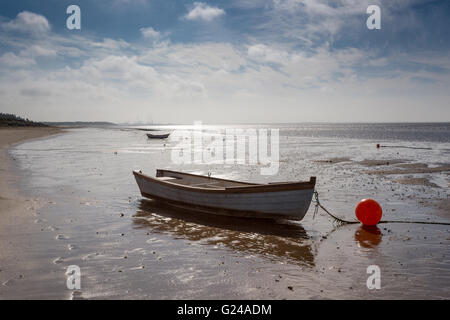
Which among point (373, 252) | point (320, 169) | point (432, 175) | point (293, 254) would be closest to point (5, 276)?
point (293, 254)

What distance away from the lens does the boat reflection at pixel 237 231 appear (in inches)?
357

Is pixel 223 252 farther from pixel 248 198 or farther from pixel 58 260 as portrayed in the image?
pixel 58 260

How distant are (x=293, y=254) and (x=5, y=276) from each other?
6810mm

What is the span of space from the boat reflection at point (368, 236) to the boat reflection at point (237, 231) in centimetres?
159

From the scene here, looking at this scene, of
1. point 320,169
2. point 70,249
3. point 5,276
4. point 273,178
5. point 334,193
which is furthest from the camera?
point 320,169

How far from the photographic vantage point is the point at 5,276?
7.04 m

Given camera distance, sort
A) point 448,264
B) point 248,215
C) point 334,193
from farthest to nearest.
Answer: point 334,193 < point 248,215 < point 448,264

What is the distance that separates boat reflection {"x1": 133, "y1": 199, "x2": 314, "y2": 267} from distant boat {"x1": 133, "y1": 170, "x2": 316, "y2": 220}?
14.0 inches

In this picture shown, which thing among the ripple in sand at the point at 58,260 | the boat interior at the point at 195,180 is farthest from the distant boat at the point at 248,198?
the ripple in sand at the point at 58,260

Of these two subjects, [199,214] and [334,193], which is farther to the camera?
[334,193]

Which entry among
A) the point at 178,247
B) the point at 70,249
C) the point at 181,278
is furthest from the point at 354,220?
the point at 70,249

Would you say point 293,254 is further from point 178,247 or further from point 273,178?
point 273,178

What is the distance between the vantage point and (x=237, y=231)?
10.9m

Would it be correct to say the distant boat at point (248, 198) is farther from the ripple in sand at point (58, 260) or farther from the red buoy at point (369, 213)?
the ripple in sand at point (58, 260)
